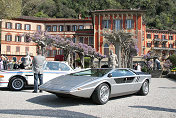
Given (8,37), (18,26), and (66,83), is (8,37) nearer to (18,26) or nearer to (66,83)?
(18,26)

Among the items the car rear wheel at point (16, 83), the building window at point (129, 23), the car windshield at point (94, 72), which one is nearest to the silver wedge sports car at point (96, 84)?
the car windshield at point (94, 72)

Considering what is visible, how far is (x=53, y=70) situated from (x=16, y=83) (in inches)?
72.4

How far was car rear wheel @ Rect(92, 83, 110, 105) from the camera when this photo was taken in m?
5.61

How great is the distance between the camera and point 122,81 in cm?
659

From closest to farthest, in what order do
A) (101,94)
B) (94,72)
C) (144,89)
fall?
1. (101,94)
2. (94,72)
3. (144,89)

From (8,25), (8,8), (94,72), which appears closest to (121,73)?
(94,72)

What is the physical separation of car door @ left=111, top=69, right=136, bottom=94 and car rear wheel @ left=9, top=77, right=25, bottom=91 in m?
4.68

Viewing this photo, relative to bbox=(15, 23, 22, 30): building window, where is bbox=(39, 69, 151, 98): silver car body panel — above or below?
below

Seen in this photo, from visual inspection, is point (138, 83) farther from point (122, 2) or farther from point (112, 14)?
point (122, 2)

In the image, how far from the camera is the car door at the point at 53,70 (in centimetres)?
906

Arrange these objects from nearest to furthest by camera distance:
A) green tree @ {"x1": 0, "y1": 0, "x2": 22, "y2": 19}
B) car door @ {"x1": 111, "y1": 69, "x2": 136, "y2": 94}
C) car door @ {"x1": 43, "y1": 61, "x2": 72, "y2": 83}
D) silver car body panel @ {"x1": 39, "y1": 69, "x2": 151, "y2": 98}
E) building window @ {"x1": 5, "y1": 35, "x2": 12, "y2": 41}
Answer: silver car body panel @ {"x1": 39, "y1": 69, "x2": 151, "y2": 98}, car door @ {"x1": 111, "y1": 69, "x2": 136, "y2": 94}, car door @ {"x1": 43, "y1": 61, "x2": 72, "y2": 83}, green tree @ {"x1": 0, "y1": 0, "x2": 22, "y2": 19}, building window @ {"x1": 5, "y1": 35, "x2": 12, "y2": 41}

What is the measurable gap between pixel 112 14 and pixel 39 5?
3819cm

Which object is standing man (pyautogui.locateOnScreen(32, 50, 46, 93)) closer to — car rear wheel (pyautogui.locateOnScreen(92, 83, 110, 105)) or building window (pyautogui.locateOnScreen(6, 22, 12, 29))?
car rear wheel (pyautogui.locateOnScreen(92, 83, 110, 105))

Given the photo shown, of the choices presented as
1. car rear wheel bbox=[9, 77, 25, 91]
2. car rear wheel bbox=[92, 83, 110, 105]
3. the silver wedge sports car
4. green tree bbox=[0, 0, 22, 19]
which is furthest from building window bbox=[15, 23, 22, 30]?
car rear wheel bbox=[92, 83, 110, 105]
